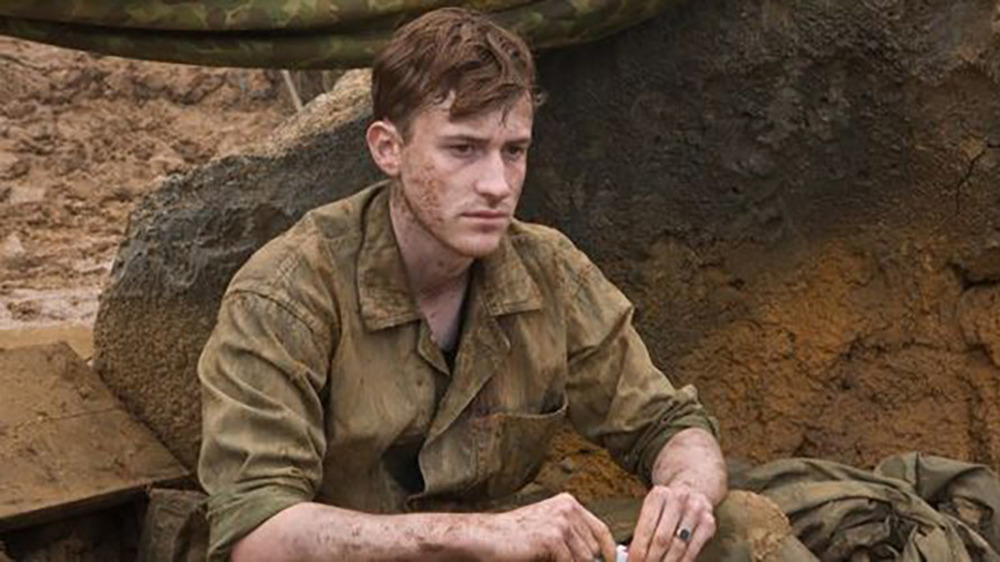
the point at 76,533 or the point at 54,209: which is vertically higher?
the point at 76,533

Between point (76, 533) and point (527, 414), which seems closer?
point (527, 414)

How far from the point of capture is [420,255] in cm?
341

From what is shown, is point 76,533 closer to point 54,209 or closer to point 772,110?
point 772,110

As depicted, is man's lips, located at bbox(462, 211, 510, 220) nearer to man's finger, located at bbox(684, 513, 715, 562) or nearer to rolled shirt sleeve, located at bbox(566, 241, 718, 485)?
rolled shirt sleeve, located at bbox(566, 241, 718, 485)

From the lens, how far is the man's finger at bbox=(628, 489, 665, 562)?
3.18 meters

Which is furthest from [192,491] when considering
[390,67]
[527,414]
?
[390,67]

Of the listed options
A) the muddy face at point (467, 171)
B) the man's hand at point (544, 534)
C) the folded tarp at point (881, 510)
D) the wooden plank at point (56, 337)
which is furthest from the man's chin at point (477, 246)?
the wooden plank at point (56, 337)

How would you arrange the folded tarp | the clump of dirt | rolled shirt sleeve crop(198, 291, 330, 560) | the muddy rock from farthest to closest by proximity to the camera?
the clump of dirt
the muddy rock
the folded tarp
rolled shirt sleeve crop(198, 291, 330, 560)

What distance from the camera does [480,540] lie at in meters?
3.01

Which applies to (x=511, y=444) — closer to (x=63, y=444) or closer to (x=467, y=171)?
(x=467, y=171)

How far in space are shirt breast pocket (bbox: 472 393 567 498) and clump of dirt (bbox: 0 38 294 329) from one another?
397 centimetres

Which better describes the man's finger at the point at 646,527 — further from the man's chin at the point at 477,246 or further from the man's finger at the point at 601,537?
the man's chin at the point at 477,246

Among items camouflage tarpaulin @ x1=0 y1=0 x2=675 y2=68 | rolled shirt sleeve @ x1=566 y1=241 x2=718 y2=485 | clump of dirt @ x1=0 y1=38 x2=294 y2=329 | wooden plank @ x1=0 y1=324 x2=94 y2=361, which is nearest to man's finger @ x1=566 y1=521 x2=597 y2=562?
rolled shirt sleeve @ x1=566 y1=241 x2=718 y2=485

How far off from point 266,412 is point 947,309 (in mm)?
2018
